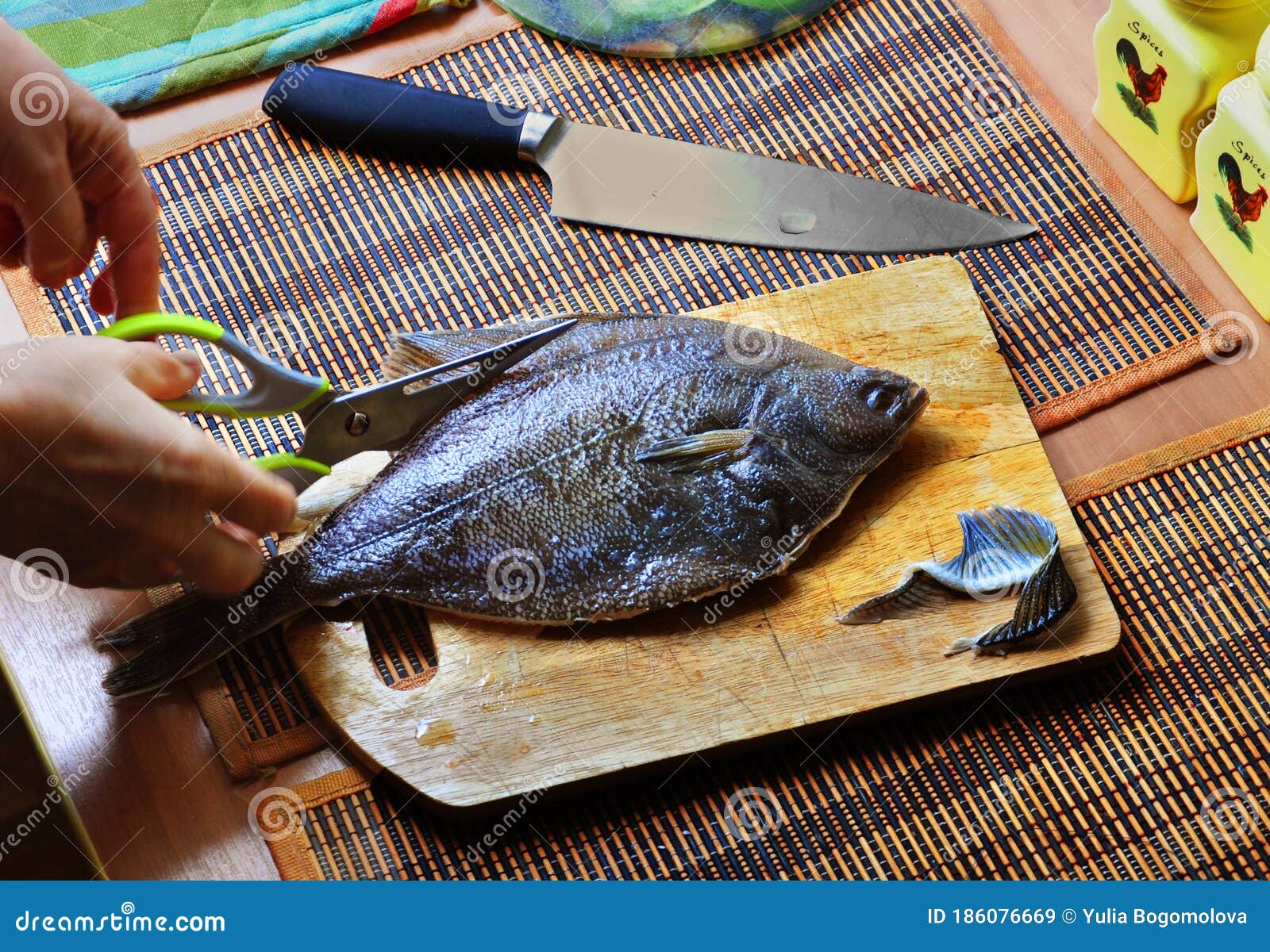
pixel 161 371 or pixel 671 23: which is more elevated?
pixel 161 371

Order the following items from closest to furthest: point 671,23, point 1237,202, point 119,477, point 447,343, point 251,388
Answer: point 119,477 → point 251,388 → point 447,343 → point 1237,202 → point 671,23

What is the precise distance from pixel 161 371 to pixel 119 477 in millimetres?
125

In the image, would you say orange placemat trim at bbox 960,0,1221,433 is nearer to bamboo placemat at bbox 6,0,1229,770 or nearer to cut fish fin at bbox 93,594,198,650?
bamboo placemat at bbox 6,0,1229,770

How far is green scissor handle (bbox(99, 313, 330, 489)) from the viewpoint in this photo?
1.37 metres

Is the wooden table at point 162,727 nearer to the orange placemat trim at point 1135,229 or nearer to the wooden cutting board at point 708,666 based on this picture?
the orange placemat trim at point 1135,229

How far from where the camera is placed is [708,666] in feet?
4.93

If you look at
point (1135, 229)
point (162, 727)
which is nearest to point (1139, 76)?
point (1135, 229)

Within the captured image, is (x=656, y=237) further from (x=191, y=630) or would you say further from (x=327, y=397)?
(x=191, y=630)

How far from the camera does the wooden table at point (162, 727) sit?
149cm

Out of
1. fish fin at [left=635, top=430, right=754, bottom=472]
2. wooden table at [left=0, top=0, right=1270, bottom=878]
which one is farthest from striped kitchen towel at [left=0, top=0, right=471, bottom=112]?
fish fin at [left=635, top=430, right=754, bottom=472]

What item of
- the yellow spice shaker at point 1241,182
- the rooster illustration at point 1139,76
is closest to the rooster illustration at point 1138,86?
the rooster illustration at point 1139,76

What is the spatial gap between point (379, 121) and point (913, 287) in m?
0.87

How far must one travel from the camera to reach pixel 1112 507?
1677 mm

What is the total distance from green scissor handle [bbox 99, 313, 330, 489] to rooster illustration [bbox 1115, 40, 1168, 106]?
129 cm
